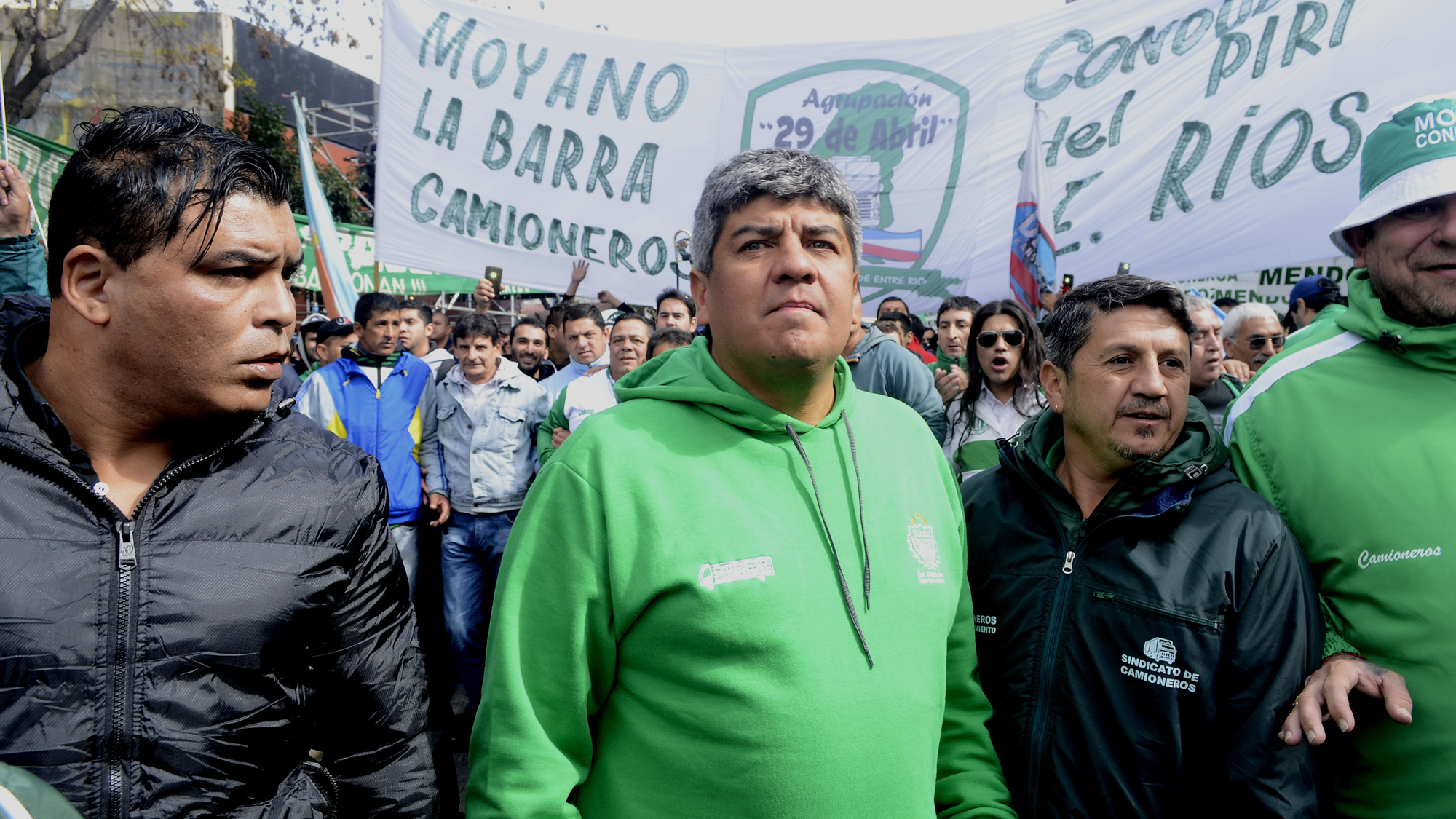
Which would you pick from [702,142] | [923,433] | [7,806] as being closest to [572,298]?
[702,142]

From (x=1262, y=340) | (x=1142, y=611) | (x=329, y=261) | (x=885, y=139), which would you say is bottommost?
(x=1142, y=611)

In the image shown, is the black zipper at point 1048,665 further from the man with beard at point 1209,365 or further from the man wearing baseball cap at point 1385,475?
the man with beard at point 1209,365

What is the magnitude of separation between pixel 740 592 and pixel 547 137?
6.04 metres

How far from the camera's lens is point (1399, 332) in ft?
5.98

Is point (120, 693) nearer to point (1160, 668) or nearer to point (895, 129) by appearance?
point (1160, 668)

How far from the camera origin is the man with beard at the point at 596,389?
455cm

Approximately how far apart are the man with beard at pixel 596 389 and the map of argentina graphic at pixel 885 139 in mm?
2467

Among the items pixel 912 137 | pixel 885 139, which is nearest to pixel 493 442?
pixel 885 139

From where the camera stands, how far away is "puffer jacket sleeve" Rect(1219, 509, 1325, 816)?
1582 millimetres

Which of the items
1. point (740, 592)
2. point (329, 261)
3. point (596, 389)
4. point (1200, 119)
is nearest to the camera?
point (740, 592)

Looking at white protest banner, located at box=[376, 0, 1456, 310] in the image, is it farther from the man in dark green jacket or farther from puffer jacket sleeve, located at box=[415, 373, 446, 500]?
the man in dark green jacket

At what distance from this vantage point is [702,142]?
6.66 m

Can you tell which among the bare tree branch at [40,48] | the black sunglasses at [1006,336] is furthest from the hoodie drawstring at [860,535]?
the bare tree branch at [40,48]

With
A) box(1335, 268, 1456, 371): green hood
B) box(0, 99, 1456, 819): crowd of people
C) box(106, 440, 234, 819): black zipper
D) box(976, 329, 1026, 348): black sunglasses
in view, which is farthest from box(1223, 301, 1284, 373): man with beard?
box(106, 440, 234, 819): black zipper
